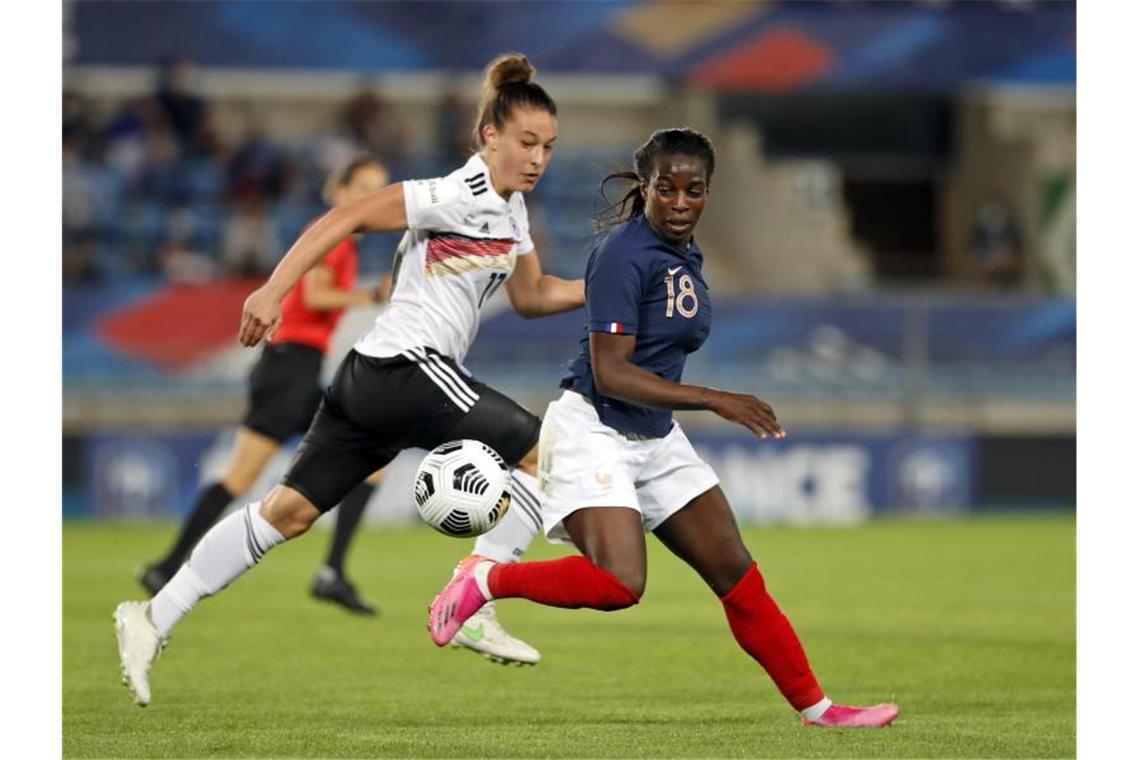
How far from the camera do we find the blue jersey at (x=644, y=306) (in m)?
6.61

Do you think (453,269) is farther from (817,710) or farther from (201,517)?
(201,517)

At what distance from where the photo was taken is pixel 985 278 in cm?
2558

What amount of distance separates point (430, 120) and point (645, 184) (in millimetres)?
19292

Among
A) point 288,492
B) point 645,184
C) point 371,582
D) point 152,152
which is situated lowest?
point 371,582

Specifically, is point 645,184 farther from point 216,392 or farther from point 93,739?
point 216,392

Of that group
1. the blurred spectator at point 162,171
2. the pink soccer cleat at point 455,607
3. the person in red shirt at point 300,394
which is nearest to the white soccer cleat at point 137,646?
the pink soccer cleat at point 455,607

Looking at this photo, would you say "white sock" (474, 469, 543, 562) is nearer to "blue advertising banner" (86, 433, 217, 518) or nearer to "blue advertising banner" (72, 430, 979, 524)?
"blue advertising banner" (72, 430, 979, 524)

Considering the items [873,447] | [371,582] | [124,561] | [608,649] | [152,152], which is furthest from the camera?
[152,152]

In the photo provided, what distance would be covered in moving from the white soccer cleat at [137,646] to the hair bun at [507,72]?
229 centimetres

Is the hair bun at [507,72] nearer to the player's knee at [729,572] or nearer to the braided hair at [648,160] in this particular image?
the braided hair at [648,160]

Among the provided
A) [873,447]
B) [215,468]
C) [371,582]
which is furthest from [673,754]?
[873,447]

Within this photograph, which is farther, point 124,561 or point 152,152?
point 152,152

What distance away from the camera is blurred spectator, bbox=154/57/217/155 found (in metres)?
23.1

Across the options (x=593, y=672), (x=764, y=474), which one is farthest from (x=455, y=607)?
(x=764, y=474)
